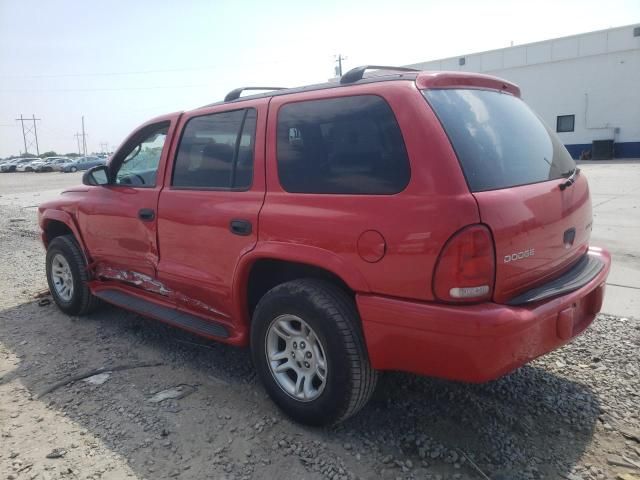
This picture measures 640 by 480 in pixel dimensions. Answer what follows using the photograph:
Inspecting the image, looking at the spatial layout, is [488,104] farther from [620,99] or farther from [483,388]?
[620,99]

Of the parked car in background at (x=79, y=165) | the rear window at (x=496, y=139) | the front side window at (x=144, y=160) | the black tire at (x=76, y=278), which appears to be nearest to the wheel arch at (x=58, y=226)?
the black tire at (x=76, y=278)

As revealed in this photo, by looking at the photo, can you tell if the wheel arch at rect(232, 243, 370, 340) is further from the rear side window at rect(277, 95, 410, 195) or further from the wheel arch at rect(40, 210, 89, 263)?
the wheel arch at rect(40, 210, 89, 263)

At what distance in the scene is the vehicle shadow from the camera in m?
→ 2.58

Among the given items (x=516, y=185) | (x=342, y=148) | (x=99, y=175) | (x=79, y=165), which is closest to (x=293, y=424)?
(x=342, y=148)

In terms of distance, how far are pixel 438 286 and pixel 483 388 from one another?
1.26m

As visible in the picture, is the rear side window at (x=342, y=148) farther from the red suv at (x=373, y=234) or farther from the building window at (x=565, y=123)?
the building window at (x=565, y=123)

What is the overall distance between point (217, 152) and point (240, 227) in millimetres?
662

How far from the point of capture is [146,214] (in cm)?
377

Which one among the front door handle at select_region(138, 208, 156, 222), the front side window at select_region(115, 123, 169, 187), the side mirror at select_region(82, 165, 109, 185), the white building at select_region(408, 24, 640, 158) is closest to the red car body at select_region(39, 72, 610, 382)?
the front door handle at select_region(138, 208, 156, 222)

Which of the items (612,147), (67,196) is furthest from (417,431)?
Answer: (612,147)

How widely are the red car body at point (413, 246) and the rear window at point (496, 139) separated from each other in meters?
0.06

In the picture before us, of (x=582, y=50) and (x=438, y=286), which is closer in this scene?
(x=438, y=286)

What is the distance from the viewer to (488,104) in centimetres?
284

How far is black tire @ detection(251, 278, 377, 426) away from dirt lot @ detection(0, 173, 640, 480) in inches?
6.8
